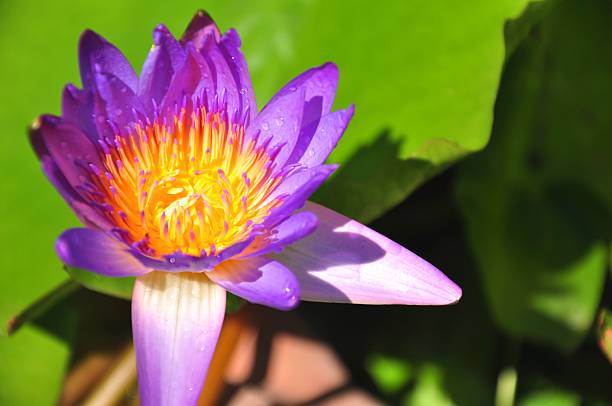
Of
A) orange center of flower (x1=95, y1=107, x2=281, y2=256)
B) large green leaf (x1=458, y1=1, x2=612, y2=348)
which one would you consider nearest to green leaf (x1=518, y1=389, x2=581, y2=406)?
large green leaf (x1=458, y1=1, x2=612, y2=348)

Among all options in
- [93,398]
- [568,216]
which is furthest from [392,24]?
[93,398]

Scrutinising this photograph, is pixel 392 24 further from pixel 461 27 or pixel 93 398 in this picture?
pixel 93 398

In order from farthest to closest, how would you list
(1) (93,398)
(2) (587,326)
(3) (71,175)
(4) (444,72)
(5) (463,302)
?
1. (5) (463,302)
2. (2) (587,326)
3. (1) (93,398)
4. (4) (444,72)
5. (3) (71,175)

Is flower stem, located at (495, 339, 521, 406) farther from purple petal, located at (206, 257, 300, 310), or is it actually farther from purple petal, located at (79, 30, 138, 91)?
purple petal, located at (79, 30, 138, 91)

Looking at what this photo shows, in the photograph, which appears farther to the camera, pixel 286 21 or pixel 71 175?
pixel 286 21

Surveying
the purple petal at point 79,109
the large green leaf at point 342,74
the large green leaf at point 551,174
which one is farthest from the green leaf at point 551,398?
the purple petal at point 79,109

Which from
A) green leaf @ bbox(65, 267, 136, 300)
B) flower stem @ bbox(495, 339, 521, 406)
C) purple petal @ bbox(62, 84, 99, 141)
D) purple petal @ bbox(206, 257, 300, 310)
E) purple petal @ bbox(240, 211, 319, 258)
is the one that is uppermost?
purple petal @ bbox(62, 84, 99, 141)
